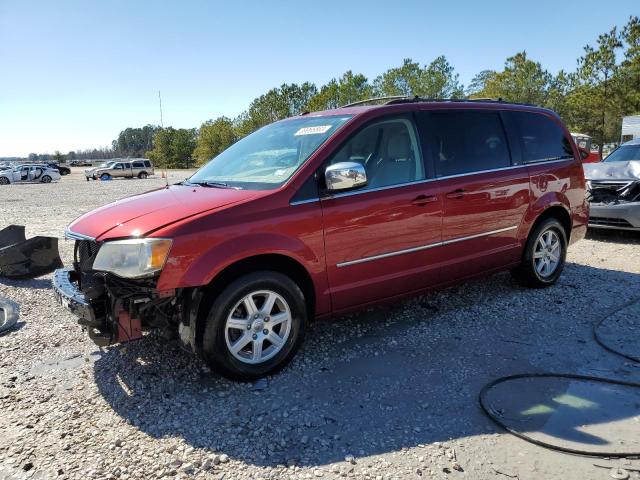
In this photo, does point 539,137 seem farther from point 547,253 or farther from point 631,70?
point 631,70

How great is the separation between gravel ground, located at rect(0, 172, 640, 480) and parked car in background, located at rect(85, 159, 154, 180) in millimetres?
45869

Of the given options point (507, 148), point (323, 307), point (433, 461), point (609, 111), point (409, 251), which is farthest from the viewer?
point (609, 111)

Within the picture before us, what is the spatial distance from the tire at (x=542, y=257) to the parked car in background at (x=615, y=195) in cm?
305

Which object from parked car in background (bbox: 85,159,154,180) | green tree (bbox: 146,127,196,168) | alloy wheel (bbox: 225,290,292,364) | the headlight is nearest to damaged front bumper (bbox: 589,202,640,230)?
alloy wheel (bbox: 225,290,292,364)

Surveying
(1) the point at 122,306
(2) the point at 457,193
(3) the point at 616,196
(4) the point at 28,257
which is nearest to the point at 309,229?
(1) the point at 122,306

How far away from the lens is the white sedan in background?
3856cm

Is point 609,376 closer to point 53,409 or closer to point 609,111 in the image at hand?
point 53,409

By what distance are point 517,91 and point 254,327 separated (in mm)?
47735

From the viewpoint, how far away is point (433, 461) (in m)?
2.63

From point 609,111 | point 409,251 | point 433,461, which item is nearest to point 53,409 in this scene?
point 433,461

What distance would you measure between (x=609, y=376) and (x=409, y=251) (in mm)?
1693

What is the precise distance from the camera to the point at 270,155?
4.22m

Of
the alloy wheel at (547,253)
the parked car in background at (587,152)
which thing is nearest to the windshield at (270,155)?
the alloy wheel at (547,253)

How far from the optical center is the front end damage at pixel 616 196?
25.7 feet
